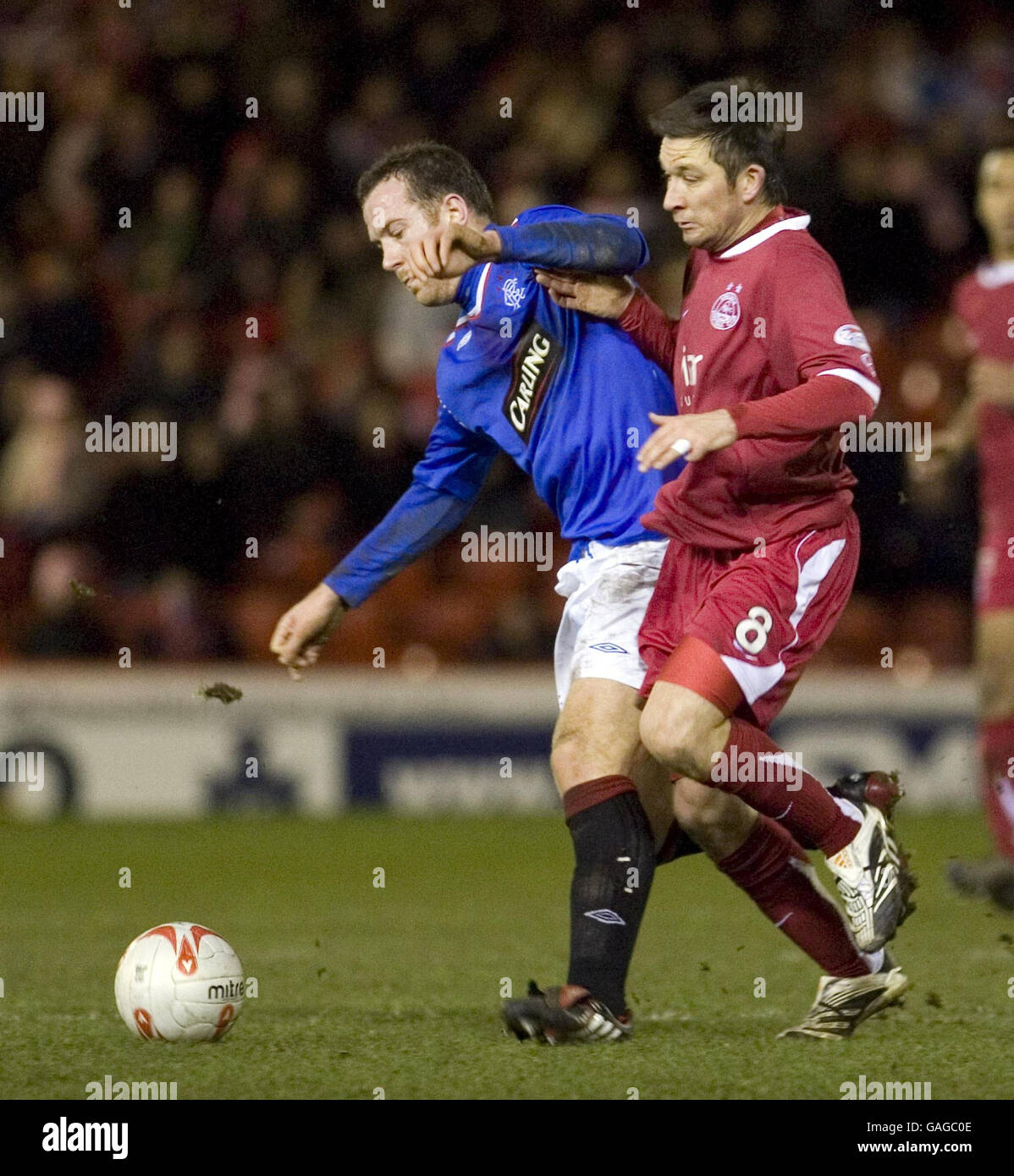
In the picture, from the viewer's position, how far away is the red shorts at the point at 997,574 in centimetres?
716

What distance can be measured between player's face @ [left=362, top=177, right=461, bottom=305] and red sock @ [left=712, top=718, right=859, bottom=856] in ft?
4.30

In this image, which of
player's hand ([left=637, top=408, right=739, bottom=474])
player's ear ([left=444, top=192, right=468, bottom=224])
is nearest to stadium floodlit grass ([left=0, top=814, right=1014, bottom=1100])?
player's hand ([left=637, top=408, right=739, bottom=474])

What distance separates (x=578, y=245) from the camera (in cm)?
461

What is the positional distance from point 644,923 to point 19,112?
7.78m

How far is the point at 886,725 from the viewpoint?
10.6 metres

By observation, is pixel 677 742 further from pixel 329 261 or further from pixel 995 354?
pixel 329 261

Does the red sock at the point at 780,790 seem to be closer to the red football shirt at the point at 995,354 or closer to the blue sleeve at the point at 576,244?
the blue sleeve at the point at 576,244

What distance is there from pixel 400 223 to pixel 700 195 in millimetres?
747

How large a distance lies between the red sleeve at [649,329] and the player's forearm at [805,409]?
1.96 ft

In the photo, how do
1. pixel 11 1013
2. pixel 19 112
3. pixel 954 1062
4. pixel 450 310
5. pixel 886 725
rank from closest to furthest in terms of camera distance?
1. pixel 954 1062
2. pixel 11 1013
3. pixel 886 725
4. pixel 450 310
5. pixel 19 112

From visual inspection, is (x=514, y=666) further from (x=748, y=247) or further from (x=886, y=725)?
(x=748, y=247)

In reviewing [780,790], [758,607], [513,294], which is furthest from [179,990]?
[513,294]

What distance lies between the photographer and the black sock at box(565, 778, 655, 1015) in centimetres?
457

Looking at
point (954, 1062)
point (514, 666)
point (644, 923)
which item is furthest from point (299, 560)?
point (954, 1062)
